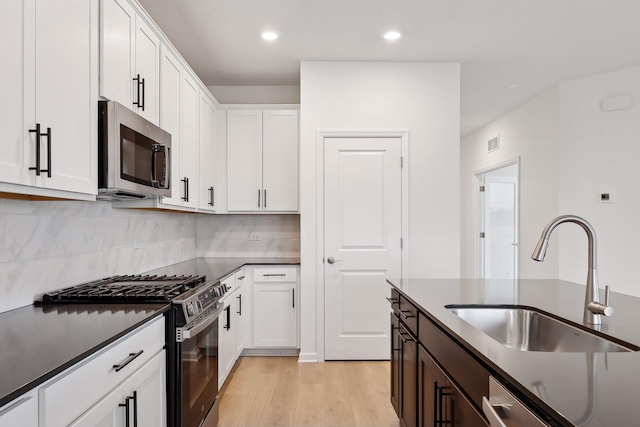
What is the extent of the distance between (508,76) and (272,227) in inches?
116

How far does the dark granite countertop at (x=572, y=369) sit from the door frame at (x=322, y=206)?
77.0 inches

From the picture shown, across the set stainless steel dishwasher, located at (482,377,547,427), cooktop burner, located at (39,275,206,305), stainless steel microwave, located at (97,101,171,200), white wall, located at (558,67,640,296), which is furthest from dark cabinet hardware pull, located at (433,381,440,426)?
white wall, located at (558,67,640,296)

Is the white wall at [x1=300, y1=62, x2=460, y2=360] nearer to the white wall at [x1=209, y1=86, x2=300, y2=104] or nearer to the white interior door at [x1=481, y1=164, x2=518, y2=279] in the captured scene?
the white wall at [x1=209, y1=86, x2=300, y2=104]

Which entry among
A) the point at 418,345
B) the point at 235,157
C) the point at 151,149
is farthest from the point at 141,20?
the point at 418,345

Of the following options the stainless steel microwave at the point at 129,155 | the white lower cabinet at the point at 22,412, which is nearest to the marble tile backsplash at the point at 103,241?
the stainless steel microwave at the point at 129,155

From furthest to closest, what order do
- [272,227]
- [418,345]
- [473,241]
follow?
1. [473,241]
2. [272,227]
3. [418,345]

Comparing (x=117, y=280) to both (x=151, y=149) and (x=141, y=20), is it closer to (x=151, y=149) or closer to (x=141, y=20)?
(x=151, y=149)

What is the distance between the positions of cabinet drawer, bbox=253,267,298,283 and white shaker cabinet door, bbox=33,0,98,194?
85.8 inches

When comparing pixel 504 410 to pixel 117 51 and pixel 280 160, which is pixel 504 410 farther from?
pixel 280 160

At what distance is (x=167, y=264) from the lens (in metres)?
3.56

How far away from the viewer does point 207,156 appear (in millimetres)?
3758

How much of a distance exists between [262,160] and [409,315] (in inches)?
100

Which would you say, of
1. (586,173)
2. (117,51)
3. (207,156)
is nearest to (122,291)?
(117,51)

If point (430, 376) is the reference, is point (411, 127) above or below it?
above
